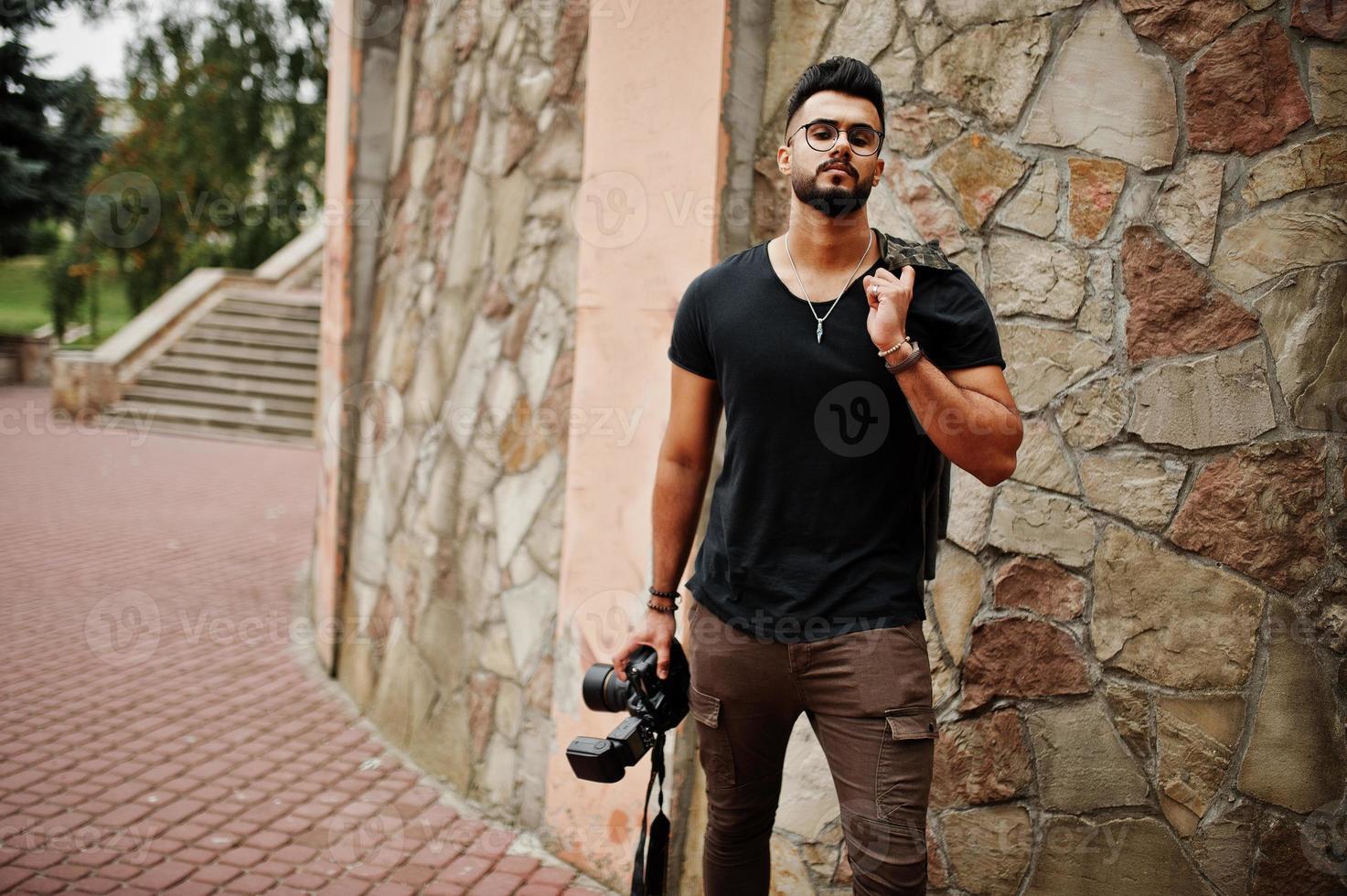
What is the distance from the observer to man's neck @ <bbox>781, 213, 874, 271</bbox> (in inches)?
85.1

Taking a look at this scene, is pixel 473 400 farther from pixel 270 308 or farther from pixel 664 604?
pixel 270 308

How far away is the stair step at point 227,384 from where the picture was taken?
595 inches

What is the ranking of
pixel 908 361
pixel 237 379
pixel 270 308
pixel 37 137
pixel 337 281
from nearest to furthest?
pixel 908 361
pixel 337 281
pixel 237 379
pixel 270 308
pixel 37 137

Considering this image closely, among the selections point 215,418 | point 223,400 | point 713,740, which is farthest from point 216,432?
point 713,740

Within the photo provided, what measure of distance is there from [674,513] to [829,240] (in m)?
0.71

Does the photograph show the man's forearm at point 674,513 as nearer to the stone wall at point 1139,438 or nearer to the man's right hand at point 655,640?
the man's right hand at point 655,640

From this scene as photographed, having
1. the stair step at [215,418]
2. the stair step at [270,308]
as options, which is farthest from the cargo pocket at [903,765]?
the stair step at [270,308]

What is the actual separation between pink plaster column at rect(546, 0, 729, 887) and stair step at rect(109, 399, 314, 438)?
470 inches

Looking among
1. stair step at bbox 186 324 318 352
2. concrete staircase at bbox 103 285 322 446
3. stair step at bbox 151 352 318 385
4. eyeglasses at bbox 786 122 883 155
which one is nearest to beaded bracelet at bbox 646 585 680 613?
eyeglasses at bbox 786 122 883 155

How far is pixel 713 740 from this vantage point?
2.26m

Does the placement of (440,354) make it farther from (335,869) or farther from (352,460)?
(335,869)

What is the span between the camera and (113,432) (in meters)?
14.2

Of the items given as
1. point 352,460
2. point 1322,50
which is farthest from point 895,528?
point 352,460

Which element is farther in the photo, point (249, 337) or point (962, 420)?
point (249, 337)
